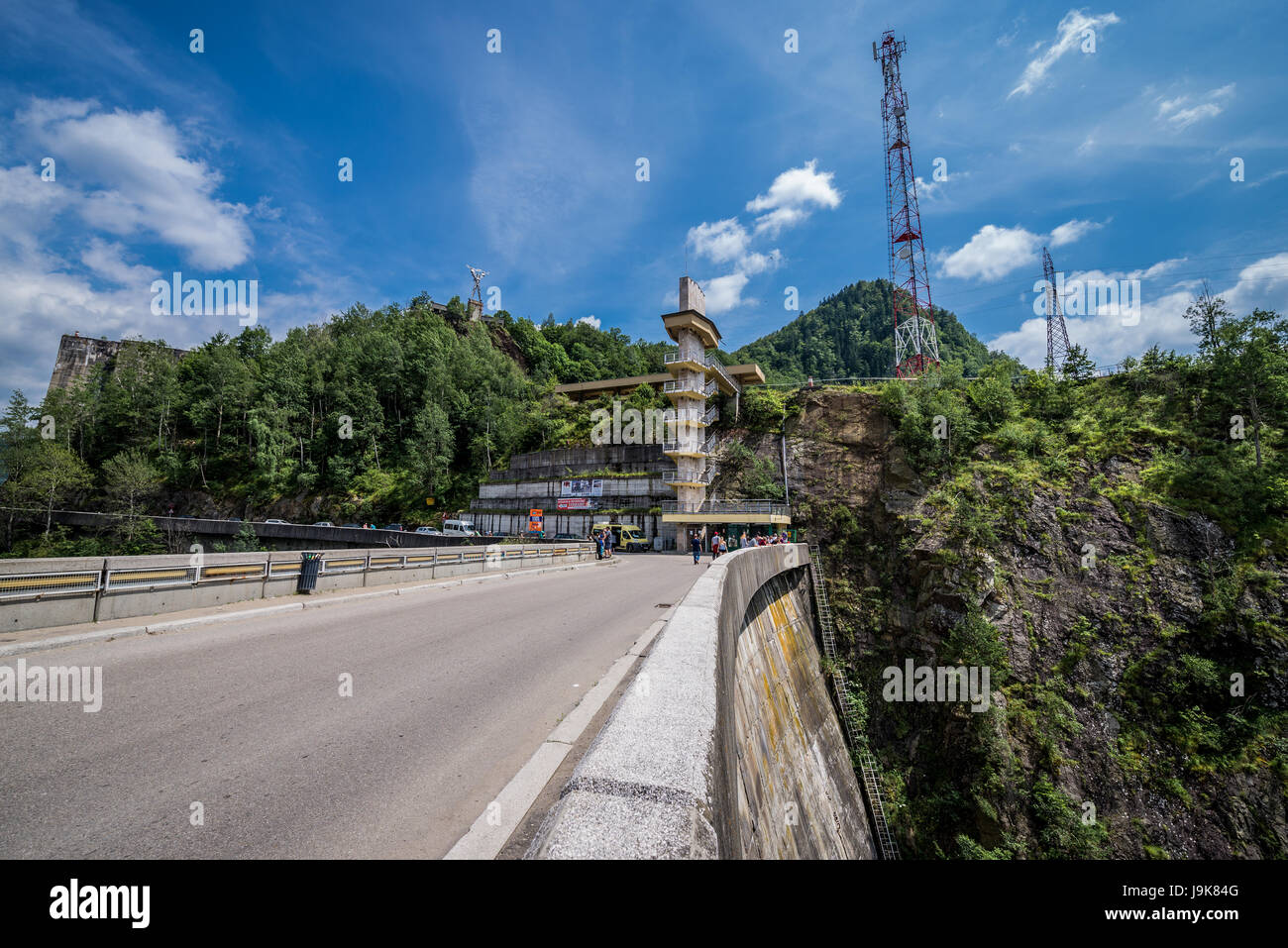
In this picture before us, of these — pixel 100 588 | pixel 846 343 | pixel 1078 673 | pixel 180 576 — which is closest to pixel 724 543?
pixel 1078 673

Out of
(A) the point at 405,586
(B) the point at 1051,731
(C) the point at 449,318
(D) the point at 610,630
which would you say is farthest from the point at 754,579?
(C) the point at 449,318

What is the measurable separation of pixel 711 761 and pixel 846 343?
120735 mm

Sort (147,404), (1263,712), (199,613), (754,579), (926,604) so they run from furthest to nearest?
(147,404) → (926,604) → (1263,712) → (754,579) → (199,613)

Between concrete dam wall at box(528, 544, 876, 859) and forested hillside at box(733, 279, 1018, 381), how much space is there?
73791 mm

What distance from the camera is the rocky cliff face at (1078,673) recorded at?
49.3 feet

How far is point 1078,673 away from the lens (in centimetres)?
1886

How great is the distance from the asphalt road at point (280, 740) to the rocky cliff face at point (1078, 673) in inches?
714

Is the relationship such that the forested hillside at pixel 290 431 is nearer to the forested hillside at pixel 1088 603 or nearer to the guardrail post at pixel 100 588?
the forested hillside at pixel 1088 603

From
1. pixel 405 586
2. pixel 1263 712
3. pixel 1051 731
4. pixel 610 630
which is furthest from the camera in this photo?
pixel 1051 731

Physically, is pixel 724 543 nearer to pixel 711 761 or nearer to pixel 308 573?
pixel 308 573

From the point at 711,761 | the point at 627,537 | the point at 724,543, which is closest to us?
the point at 711,761
